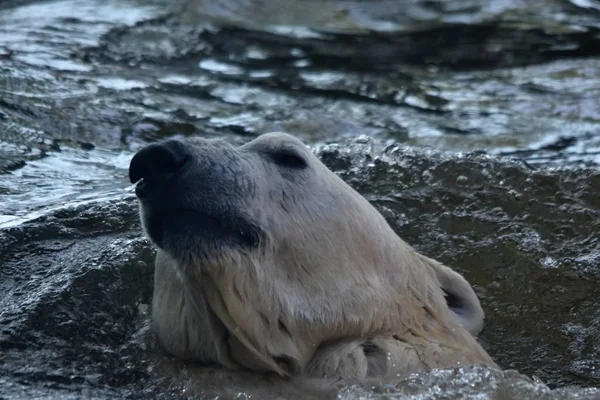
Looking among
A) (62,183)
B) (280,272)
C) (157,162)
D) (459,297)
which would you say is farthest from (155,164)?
(62,183)

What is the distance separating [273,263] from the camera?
332cm

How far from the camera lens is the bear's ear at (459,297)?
4.07 m

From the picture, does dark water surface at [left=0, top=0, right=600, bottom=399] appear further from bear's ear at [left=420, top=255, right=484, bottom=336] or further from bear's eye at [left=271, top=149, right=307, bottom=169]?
bear's eye at [left=271, top=149, right=307, bottom=169]

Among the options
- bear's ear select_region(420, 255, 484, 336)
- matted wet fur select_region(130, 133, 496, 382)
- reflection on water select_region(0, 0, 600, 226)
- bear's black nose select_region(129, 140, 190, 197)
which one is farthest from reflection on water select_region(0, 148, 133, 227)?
bear's ear select_region(420, 255, 484, 336)

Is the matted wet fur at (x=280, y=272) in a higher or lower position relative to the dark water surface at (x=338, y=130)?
higher

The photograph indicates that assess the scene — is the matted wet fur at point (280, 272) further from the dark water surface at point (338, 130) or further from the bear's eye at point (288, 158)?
the dark water surface at point (338, 130)

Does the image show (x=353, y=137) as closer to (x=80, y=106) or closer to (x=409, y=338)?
(x=80, y=106)

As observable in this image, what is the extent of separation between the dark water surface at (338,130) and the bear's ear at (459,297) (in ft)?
0.76

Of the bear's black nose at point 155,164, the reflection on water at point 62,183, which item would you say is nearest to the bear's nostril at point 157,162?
the bear's black nose at point 155,164

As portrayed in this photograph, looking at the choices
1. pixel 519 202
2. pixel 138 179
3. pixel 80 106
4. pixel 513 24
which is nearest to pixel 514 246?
pixel 519 202

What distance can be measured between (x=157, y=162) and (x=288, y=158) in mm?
660

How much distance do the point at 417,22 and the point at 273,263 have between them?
810cm

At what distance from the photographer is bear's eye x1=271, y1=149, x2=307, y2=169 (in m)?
3.66

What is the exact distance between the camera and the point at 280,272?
335cm
